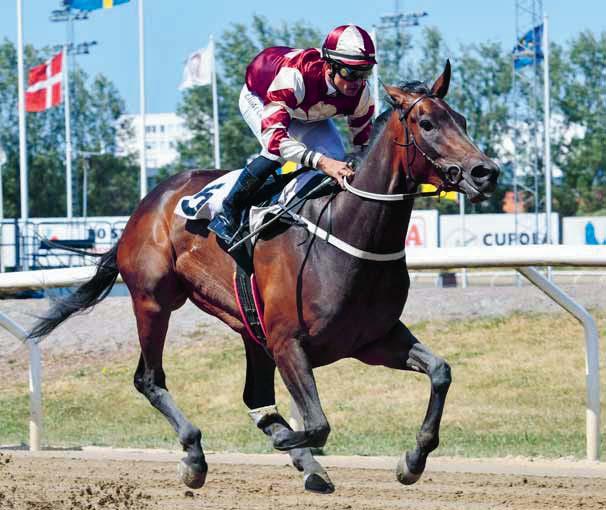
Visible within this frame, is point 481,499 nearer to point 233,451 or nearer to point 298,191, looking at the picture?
point 298,191

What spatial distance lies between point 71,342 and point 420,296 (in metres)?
3.03

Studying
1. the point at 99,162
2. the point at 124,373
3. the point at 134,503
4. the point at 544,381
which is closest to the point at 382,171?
the point at 134,503

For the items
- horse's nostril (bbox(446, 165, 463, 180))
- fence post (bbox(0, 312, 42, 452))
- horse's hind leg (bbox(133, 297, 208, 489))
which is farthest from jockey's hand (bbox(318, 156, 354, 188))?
fence post (bbox(0, 312, 42, 452))

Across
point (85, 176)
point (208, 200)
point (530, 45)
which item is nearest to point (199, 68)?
point (530, 45)

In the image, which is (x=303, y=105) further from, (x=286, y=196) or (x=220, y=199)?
(x=220, y=199)

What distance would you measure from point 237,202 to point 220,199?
0.17 metres

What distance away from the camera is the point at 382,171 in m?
4.60

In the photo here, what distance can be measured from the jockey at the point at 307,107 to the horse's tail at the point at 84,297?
4.44 feet

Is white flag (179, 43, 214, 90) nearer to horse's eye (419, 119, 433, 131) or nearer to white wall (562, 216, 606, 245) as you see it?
white wall (562, 216, 606, 245)

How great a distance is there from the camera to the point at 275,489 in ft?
18.3

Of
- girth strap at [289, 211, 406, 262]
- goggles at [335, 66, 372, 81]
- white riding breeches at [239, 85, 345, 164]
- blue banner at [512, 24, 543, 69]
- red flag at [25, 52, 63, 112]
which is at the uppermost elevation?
blue banner at [512, 24, 543, 69]

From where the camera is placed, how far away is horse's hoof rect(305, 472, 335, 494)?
4.86 meters

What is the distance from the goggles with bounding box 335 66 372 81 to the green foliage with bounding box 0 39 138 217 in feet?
155

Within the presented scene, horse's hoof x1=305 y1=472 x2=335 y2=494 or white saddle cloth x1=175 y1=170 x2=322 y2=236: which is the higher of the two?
white saddle cloth x1=175 y1=170 x2=322 y2=236
